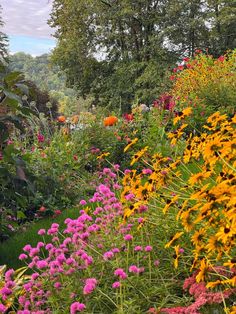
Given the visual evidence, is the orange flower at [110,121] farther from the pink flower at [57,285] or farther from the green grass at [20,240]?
the pink flower at [57,285]

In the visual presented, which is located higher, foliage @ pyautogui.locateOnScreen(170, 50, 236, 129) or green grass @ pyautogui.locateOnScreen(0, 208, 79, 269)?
foliage @ pyautogui.locateOnScreen(170, 50, 236, 129)

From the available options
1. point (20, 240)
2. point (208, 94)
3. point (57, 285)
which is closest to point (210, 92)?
point (208, 94)

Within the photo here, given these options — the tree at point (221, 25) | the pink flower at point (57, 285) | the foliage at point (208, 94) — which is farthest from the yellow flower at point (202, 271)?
the tree at point (221, 25)

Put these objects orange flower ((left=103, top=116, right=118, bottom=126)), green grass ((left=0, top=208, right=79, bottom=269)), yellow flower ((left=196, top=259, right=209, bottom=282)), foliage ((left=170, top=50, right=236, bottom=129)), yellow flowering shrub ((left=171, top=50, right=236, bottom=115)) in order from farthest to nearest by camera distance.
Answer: yellow flowering shrub ((left=171, top=50, right=236, bottom=115))
foliage ((left=170, top=50, right=236, bottom=129))
orange flower ((left=103, top=116, right=118, bottom=126))
green grass ((left=0, top=208, right=79, bottom=269))
yellow flower ((left=196, top=259, right=209, bottom=282))

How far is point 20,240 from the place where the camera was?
390cm

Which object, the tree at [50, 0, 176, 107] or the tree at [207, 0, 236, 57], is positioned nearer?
the tree at [207, 0, 236, 57]

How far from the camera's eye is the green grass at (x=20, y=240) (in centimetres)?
344

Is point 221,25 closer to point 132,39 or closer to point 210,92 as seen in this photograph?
point 132,39

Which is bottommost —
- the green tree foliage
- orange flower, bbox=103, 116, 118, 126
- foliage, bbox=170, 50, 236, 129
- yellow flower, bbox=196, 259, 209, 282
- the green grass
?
the green grass

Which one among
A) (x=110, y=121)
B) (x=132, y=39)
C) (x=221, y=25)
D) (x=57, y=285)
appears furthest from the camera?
(x=132, y=39)

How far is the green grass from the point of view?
344cm

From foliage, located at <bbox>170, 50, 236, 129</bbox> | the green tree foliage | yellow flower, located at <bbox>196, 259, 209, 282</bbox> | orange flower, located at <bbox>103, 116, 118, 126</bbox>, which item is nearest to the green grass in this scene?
yellow flower, located at <bbox>196, 259, 209, 282</bbox>

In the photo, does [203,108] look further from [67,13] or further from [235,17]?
[67,13]

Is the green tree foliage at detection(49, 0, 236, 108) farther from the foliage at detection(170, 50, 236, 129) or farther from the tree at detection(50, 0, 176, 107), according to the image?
the foliage at detection(170, 50, 236, 129)
